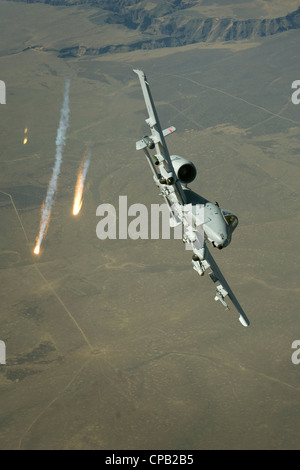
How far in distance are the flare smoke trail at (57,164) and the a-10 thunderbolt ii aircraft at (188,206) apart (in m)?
64.4

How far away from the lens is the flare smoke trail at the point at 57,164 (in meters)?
115

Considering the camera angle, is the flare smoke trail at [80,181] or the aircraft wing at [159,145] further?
the flare smoke trail at [80,181]

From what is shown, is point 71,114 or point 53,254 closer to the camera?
point 53,254

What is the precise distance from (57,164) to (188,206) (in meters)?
95.3

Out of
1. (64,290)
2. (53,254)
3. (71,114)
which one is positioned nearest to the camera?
(64,290)

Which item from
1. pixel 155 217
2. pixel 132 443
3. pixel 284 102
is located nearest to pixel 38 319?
pixel 132 443

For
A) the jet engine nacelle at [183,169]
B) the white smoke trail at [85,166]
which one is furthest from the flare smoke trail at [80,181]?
the jet engine nacelle at [183,169]

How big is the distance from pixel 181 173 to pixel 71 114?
117177mm

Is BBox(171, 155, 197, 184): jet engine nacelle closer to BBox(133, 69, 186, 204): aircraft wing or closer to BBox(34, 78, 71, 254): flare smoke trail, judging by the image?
BBox(133, 69, 186, 204): aircraft wing

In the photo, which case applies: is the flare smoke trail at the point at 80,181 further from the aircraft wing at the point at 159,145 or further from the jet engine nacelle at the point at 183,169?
the aircraft wing at the point at 159,145

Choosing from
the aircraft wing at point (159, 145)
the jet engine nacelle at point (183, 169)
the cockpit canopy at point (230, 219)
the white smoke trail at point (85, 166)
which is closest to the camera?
the aircraft wing at point (159, 145)

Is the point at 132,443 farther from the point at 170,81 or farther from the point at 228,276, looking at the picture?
the point at 170,81

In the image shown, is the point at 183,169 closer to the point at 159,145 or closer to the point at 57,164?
the point at 159,145

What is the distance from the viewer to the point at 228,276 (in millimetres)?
102125
